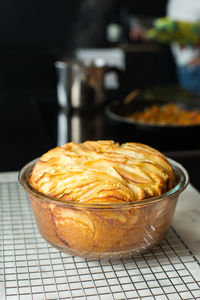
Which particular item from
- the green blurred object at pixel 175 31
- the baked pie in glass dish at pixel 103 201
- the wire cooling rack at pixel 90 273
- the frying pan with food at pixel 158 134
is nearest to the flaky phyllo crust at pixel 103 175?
the baked pie in glass dish at pixel 103 201

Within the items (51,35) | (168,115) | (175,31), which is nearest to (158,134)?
(168,115)

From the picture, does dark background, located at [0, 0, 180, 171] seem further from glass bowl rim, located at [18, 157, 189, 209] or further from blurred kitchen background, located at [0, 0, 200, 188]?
glass bowl rim, located at [18, 157, 189, 209]

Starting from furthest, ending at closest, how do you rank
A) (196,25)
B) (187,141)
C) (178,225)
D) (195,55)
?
(195,55) → (196,25) → (187,141) → (178,225)

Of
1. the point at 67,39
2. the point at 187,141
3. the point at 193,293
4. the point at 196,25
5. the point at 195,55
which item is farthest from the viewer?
the point at 67,39

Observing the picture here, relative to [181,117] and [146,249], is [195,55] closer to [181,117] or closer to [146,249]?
[181,117]

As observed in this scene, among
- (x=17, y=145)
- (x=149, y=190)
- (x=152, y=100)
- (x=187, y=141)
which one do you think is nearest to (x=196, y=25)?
(x=152, y=100)

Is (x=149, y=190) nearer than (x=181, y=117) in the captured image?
Yes

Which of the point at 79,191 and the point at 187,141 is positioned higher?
the point at 79,191

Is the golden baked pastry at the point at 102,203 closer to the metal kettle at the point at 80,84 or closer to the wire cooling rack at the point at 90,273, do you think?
the wire cooling rack at the point at 90,273

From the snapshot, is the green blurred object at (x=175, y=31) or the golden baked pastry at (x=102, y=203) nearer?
the golden baked pastry at (x=102, y=203)
